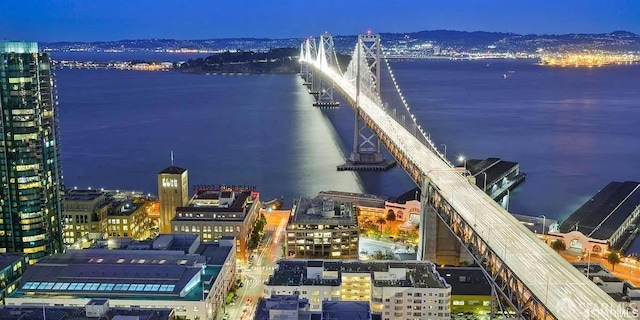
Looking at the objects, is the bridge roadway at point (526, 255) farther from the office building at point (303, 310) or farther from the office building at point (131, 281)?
the office building at point (131, 281)

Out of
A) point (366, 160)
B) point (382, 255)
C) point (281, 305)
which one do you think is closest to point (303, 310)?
point (281, 305)

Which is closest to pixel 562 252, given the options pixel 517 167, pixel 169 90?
pixel 517 167

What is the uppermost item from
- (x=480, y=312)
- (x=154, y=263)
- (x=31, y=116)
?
(x=31, y=116)

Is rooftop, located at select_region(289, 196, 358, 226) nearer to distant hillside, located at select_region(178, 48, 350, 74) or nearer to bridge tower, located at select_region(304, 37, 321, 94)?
bridge tower, located at select_region(304, 37, 321, 94)

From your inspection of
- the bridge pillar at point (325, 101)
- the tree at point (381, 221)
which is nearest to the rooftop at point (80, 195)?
the tree at point (381, 221)

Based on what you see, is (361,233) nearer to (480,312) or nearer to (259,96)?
(480,312)

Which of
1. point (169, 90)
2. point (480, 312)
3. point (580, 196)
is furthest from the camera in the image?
point (169, 90)

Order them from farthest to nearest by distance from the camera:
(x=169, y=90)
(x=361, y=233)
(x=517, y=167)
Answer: (x=169, y=90)
(x=517, y=167)
(x=361, y=233)
